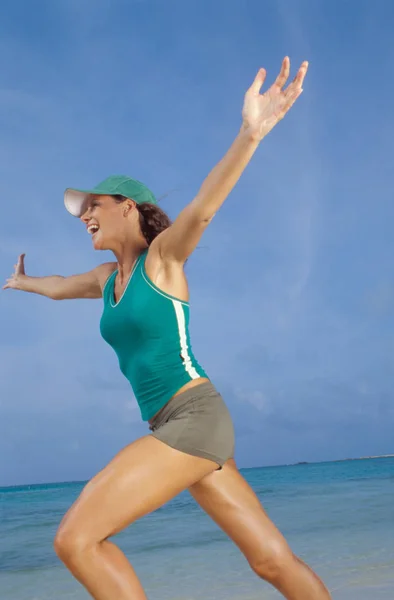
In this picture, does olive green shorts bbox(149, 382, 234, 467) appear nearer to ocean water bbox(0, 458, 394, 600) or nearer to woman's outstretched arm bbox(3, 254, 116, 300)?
woman's outstretched arm bbox(3, 254, 116, 300)

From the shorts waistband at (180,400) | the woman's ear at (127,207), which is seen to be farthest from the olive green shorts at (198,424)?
the woman's ear at (127,207)

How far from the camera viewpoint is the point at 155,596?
19.7ft

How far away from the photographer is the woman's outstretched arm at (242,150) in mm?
2721

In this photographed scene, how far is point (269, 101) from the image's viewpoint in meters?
2.80

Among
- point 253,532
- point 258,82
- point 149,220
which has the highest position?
point 258,82

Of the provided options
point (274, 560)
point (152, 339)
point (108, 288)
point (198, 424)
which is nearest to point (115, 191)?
point (108, 288)

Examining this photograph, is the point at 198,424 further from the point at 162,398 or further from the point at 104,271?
the point at 104,271

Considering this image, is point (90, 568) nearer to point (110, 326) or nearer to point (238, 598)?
point (110, 326)

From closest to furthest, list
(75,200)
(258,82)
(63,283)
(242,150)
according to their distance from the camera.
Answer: (242,150), (258,82), (75,200), (63,283)

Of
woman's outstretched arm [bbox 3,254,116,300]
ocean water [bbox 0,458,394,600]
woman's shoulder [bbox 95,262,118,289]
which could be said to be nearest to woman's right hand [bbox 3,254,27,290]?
woman's outstretched arm [bbox 3,254,116,300]

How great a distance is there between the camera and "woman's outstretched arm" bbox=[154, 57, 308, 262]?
Answer: 272 centimetres

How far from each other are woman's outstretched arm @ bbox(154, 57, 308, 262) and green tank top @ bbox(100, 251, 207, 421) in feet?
0.81

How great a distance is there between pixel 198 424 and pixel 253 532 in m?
0.53

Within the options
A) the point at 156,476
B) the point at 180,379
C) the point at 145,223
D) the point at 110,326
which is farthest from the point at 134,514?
the point at 145,223
